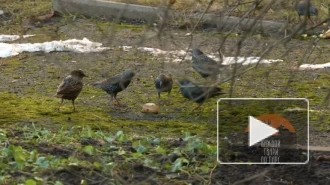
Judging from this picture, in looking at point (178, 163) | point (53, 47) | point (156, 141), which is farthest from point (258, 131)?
point (53, 47)

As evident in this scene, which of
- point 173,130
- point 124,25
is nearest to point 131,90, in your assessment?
point 173,130

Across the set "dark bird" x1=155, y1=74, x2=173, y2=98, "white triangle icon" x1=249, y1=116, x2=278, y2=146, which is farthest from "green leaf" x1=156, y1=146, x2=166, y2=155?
"dark bird" x1=155, y1=74, x2=173, y2=98

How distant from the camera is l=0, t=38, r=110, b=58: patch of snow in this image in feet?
33.9

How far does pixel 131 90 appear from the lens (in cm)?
881

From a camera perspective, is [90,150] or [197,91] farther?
[197,91]

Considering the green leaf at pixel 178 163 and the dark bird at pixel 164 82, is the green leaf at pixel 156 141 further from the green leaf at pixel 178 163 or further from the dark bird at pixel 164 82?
the dark bird at pixel 164 82

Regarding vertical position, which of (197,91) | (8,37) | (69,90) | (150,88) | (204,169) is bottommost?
Result: (204,169)

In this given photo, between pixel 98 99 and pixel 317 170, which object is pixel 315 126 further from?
pixel 98 99

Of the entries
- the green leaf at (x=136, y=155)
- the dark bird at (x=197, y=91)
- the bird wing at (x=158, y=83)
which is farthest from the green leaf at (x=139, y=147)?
the bird wing at (x=158, y=83)

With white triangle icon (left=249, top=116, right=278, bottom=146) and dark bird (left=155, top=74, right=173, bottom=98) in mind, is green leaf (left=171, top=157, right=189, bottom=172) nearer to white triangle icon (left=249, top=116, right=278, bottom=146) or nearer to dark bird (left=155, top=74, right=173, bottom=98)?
white triangle icon (left=249, top=116, right=278, bottom=146)

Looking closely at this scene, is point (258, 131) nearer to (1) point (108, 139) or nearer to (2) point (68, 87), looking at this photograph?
(1) point (108, 139)

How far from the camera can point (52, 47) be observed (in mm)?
10422

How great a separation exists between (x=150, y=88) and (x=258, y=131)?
3507 mm

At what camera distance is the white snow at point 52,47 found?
33.9 ft
